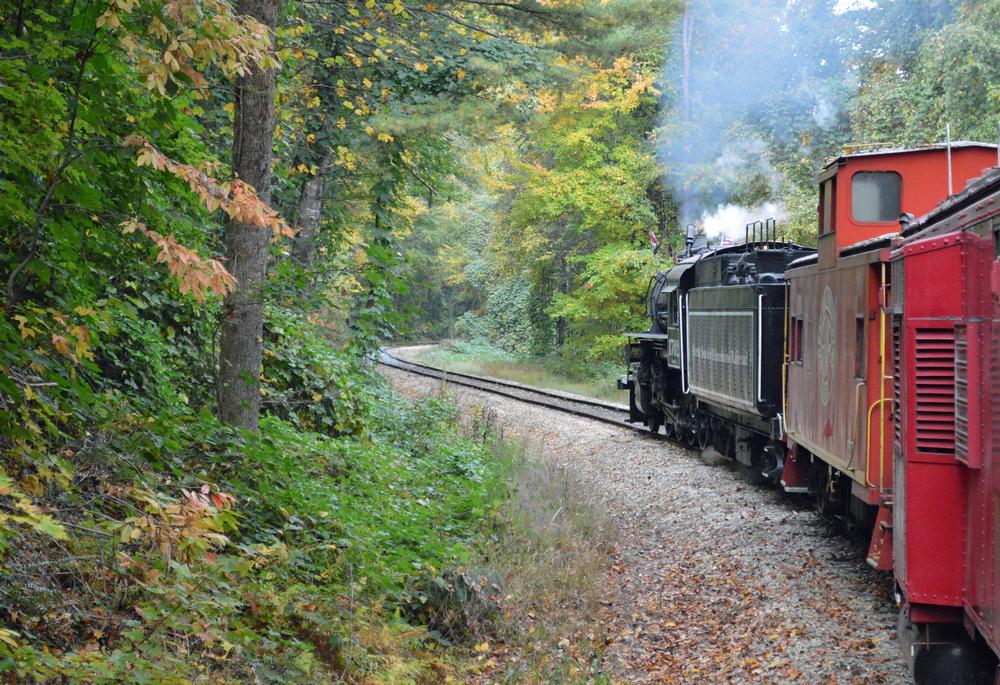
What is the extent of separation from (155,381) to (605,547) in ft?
16.5

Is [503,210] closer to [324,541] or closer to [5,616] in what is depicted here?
[324,541]

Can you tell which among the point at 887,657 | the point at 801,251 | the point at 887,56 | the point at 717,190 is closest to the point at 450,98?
the point at 801,251

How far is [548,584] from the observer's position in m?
8.41

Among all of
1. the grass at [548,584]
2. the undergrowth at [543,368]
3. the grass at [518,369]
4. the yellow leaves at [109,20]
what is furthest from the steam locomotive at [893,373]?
the undergrowth at [543,368]

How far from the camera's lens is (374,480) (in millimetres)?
9453

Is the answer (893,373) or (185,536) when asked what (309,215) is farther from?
(185,536)

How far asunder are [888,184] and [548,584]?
5.03 metres

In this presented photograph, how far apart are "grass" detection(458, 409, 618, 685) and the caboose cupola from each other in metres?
3.86

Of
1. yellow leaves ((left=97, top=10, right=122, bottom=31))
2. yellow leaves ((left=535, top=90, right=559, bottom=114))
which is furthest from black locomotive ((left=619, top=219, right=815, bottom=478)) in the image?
yellow leaves ((left=97, top=10, right=122, bottom=31))

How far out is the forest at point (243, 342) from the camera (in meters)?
4.51

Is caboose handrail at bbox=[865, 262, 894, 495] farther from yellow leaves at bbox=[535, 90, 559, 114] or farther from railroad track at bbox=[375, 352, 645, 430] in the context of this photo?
yellow leaves at bbox=[535, 90, 559, 114]

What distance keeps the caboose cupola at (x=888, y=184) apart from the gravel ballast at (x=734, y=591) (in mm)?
2957

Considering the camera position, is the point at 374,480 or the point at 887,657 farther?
the point at 374,480

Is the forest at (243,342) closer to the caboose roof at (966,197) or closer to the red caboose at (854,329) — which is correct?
the red caboose at (854,329)
